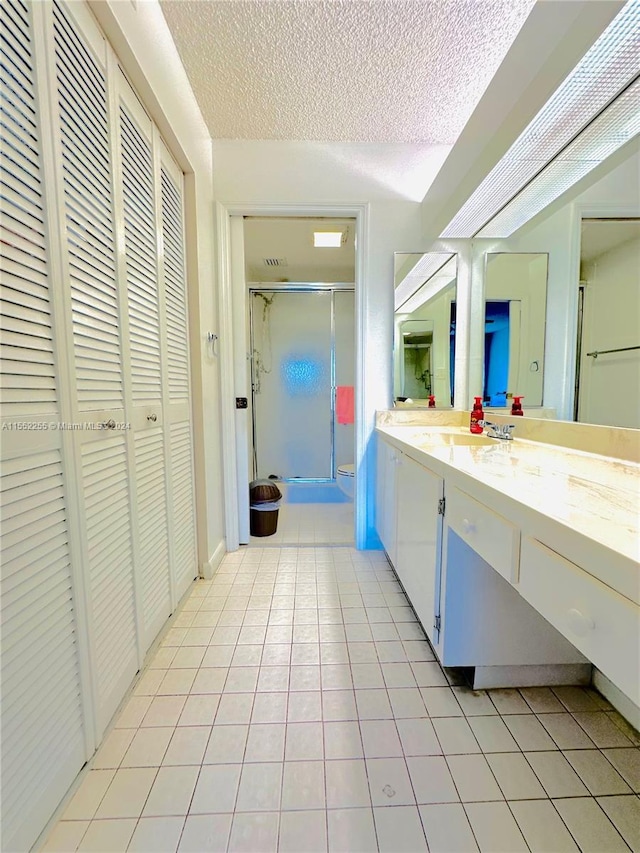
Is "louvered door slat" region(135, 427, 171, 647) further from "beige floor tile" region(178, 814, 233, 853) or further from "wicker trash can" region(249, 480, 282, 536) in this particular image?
"wicker trash can" region(249, 480, 282, 536)

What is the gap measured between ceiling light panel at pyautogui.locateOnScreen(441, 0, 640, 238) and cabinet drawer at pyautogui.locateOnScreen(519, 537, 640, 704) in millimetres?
1226

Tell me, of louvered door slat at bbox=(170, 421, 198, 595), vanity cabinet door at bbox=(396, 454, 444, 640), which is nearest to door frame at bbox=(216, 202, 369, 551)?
louvered door slat at bbox=(170, 421, 198, 595)

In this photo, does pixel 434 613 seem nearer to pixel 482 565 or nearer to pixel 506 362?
pixel 482 565

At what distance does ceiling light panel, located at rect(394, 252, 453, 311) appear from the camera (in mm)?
2033

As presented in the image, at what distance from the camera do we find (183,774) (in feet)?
2.87

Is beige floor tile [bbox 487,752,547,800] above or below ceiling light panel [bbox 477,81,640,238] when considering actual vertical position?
below

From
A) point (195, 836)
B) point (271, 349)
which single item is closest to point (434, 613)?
point (195, 836)

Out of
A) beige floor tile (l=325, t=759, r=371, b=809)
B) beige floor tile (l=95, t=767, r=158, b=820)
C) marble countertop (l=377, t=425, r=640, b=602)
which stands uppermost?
marble countertop (l=377, t=425, r=640, b=602)

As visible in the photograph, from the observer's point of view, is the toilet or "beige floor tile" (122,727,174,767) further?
the toilet

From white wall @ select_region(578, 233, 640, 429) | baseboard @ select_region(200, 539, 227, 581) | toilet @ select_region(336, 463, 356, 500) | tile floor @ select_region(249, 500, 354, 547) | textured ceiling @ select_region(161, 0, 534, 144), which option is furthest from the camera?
toilet @ select_region(336, 463, 356, 500)

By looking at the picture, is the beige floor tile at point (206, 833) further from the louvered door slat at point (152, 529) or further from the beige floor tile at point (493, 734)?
the beige floor tile at point (493, 734)

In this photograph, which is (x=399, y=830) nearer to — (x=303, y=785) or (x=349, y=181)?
(x=303, y=785)

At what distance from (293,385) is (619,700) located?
325 centimetres

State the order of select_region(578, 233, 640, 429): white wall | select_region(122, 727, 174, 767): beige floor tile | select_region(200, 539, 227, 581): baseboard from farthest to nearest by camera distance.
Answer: select_region(200, 539, 227, 581): baseboard → select_region(578, 233, 640, 429): white wall → select_region(122, 727, 174, 767): beige floor tile
